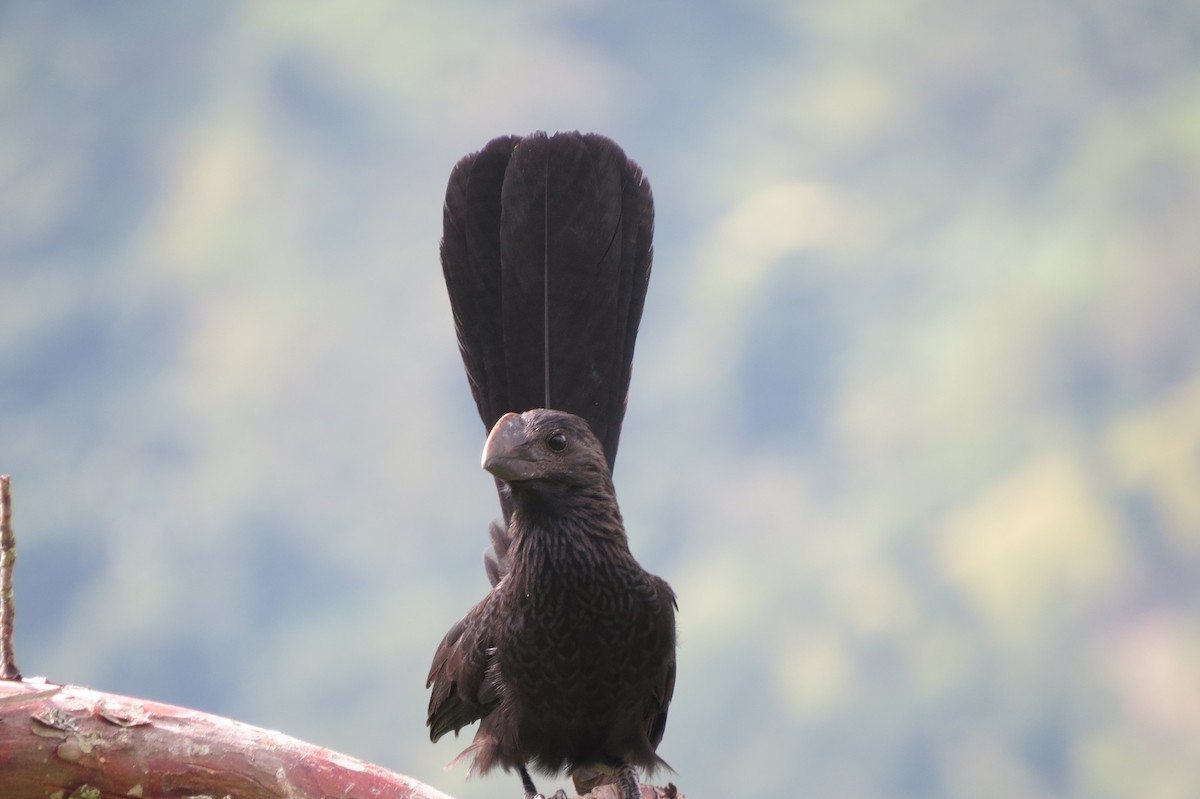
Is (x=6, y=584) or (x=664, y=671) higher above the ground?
(x=664, y=671)

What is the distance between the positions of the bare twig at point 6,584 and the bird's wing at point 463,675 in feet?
4.12

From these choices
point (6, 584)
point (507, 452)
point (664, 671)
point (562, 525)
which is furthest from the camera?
point (664, 671)

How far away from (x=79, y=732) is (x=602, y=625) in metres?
1.27

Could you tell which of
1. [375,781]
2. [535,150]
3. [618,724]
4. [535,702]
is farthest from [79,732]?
[535,150]

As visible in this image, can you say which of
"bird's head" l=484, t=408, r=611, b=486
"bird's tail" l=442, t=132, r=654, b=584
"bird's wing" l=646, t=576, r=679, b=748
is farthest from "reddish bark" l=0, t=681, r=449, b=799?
"bird's tail" l=442, t=132, r=654, b=584

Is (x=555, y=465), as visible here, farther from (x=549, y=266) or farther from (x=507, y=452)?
(x=549, y=266)

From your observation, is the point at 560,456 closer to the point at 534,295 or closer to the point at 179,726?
the point at 534,295

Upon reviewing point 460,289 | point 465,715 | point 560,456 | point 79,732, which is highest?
point 460,289

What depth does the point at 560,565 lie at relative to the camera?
302cm

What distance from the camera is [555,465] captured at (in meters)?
3.02

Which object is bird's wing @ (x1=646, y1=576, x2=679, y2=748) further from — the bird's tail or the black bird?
the bird's tail

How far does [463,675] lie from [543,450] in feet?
2.44

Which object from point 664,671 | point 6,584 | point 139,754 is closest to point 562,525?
point 664,671

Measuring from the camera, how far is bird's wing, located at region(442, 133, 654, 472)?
3744mm
